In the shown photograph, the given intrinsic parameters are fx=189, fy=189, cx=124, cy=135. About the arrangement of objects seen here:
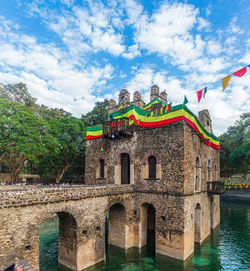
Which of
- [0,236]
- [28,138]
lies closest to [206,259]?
[0,236]

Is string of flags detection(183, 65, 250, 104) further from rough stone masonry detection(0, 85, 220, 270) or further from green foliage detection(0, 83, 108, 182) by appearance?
green foliage detection(0, 83, 108, 182)

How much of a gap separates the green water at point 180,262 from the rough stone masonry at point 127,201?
555 mm

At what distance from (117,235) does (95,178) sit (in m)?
5.48

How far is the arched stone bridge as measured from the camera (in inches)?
331

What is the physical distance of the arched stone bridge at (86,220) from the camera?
27.6 feet

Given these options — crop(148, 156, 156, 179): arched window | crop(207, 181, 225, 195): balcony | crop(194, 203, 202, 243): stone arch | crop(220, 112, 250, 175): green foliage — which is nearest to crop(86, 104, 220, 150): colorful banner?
crop(148, 156, 156, 179): arched window

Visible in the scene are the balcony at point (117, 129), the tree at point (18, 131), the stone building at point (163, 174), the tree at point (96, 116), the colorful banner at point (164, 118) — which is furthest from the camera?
the tree at point (96, 116)

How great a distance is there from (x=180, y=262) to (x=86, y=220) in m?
6.60

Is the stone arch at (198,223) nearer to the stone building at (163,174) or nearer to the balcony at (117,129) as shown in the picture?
the stone building at (163,174)

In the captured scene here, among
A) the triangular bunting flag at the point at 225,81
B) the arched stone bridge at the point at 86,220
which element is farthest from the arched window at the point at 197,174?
the triangular bunting flag at the point at 225,81

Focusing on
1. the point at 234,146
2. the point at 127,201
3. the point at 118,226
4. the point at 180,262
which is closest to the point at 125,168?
the point at 127,201

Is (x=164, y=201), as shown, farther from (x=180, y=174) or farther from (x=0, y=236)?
(x=0, y=236)

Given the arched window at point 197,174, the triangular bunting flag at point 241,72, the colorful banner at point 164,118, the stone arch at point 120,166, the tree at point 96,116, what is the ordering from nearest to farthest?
the triangular bunting flag at point 241,72
the colorful banner at point 164,118
the arched window at point 197,174
the stone arch at point 120,166
the tree at point 96,116

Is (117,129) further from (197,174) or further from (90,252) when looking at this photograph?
(90,252)
